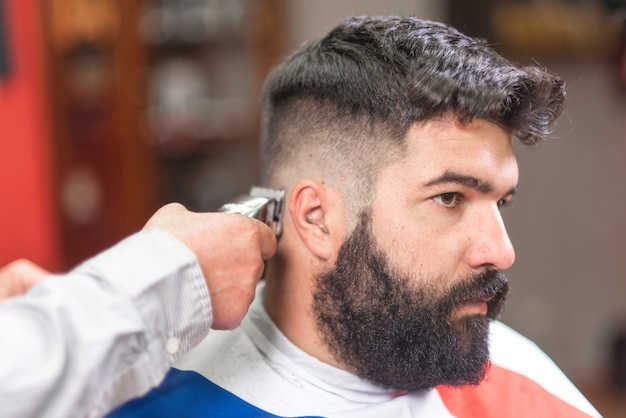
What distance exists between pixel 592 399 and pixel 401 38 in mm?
2794

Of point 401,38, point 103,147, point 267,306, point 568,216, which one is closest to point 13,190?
point 103,147

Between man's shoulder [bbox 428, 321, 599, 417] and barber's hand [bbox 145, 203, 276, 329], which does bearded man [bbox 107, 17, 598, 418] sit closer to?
man's shoulder [bbox 428, 321, 599, 417]

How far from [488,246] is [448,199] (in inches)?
4.1

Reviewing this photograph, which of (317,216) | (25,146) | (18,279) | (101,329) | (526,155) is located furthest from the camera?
(526,155)

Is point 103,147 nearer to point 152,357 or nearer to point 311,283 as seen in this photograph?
point 311,283

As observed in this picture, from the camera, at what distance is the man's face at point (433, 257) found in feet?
3.96

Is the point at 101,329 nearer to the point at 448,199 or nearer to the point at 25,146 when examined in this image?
the point at 448,199

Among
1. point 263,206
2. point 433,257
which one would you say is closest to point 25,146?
point 263,206

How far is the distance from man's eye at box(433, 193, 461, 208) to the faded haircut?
11 cm

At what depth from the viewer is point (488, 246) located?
120cm

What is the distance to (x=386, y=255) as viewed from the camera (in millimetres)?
1242

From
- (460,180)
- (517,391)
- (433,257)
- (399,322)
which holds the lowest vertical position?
(517,391)

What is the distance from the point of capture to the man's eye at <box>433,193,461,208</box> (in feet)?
4.02

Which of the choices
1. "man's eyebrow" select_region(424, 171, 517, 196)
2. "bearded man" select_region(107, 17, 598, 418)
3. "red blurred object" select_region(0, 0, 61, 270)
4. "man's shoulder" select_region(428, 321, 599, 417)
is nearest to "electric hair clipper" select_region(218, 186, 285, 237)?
"bearded man" select_region(107, 17, 598, 418)
